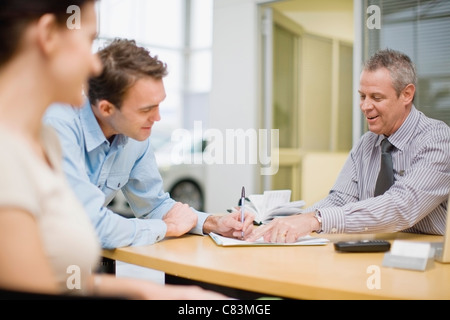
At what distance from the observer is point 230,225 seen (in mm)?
1668

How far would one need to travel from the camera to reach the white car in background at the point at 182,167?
6.30 meters

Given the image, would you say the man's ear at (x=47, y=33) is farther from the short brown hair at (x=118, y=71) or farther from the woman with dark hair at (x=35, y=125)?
the short brown hair at (x=118, y=71)

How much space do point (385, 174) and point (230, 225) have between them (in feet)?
2.31

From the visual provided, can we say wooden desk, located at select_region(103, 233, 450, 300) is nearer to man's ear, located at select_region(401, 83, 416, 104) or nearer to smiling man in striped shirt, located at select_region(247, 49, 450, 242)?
smiling man in striped shirt, located at select_region(247, 49, 450, 242)

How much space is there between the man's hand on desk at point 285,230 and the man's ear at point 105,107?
0.59 metres

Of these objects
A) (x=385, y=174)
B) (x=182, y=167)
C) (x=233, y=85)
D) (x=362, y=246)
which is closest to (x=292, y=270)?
(x=362, y=246)

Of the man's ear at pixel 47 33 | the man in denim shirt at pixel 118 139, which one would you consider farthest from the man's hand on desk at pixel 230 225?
the man's ear at pixel 47 33

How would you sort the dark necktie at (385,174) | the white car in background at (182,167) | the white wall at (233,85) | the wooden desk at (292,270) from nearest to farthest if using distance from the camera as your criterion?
the wooden desk at (292,270)
the dark necktie at (385,174)
the white wall at (233,85)
the white car in background at (182,167)

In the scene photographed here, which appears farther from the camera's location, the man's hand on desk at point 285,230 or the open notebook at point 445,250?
the man's hand on desk at point 285,230

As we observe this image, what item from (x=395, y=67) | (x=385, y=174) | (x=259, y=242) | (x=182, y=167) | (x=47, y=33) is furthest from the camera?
(x=182, y=167)

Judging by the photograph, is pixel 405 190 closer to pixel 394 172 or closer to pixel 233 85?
pixel 394 172

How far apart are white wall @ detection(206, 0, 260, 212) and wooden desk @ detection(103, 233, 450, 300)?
260 cm

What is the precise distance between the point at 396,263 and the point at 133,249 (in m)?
0.72
